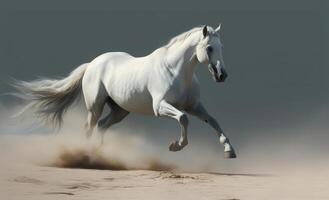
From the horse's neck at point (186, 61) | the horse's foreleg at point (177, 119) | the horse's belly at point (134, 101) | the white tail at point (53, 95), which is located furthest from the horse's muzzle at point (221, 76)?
the white tail at point (53, 95)

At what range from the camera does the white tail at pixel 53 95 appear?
11.2 m

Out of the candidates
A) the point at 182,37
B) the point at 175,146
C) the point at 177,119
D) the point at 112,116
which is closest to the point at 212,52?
the point at 182,37

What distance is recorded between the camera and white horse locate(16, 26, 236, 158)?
9484 mm

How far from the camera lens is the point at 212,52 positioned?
30.9ft

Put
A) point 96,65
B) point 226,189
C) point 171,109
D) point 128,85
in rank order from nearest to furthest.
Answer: point 226,189, point 171,109, point 128,85, point 96,65

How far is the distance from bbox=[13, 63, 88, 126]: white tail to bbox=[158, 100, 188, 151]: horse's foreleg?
2.21m

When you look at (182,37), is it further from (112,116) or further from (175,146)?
(112,116)

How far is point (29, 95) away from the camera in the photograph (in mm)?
11148

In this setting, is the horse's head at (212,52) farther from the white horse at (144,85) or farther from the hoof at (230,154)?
the hoof at (230,154)

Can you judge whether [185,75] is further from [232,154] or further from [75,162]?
[75,162]

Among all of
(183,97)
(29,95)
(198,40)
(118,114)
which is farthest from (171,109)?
(29,95)

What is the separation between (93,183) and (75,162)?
5.27 ft

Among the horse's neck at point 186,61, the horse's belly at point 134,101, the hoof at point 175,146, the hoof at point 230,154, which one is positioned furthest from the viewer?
the horse's belly at point 134,101

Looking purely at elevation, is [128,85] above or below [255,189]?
above
